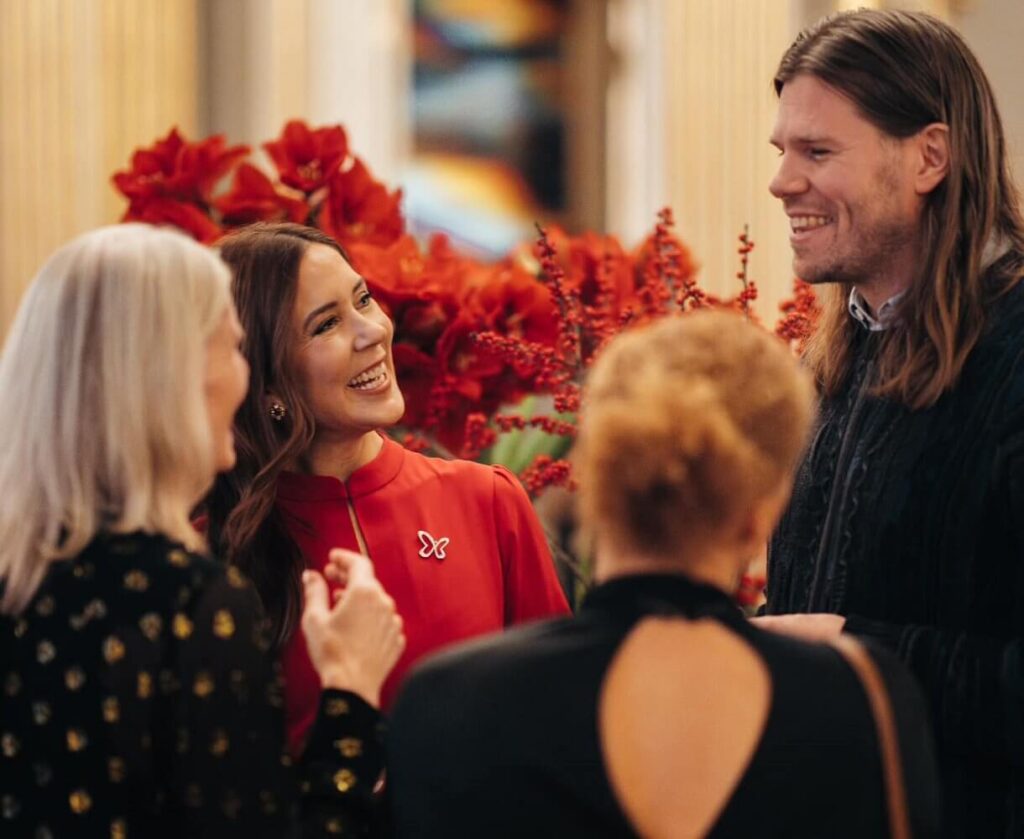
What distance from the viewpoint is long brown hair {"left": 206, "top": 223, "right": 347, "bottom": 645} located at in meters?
2.14

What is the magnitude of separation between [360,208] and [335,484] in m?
0.54

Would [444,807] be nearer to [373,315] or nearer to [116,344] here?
[116,344]

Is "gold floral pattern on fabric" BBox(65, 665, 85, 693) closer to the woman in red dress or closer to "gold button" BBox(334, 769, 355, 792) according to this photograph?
"gold button" BBox(334, 769, 355, 792)

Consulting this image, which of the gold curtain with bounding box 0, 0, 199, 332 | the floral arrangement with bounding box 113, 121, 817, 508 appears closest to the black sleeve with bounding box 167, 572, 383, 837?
the floral arrangement with bounding box 113, 121, 817, 508

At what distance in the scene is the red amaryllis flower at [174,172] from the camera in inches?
102

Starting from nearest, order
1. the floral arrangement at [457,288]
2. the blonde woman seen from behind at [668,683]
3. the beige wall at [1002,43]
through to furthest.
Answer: the blonde woman seen from behind at [668,683]
the floral arrangement at [457,288]
the beige wall at [1002,43]

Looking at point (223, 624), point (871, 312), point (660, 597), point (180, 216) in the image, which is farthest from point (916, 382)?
point (180, 216)

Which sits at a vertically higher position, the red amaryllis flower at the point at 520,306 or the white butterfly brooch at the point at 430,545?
the red amaryllis flower at the point at 520,306

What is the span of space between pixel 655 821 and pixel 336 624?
46 cm

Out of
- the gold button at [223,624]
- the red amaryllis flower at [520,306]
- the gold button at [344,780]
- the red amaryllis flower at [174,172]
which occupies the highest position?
the red amaryllis flower at [174,172]

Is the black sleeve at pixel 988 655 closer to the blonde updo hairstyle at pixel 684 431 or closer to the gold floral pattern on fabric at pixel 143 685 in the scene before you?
the blonde updo hairstyle at pixel 684 431

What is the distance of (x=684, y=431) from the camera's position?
1.33 metres

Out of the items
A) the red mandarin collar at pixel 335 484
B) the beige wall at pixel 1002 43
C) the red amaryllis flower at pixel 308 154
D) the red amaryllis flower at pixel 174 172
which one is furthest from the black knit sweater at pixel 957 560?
the beige wall at pixel 1002 43

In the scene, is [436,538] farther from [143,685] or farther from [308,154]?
[143,685]
